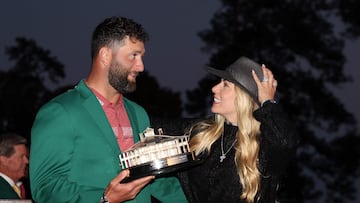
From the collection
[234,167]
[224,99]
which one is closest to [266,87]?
[224,99]

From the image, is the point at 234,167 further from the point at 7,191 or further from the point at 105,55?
the point at 7,191

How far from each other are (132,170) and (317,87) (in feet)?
77.6

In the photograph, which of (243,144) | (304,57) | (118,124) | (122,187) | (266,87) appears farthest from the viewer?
(304,57)

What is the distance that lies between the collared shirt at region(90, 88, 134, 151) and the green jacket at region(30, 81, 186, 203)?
4.2 inches

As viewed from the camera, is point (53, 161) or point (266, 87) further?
point (266, 87)

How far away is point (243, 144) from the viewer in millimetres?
4621

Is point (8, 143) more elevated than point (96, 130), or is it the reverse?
point (96, 130)

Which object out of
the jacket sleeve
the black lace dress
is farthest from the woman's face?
the jacket sleeve

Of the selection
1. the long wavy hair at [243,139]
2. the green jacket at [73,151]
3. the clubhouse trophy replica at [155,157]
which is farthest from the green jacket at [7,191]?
the clubhouse trophy replica at [155,157]

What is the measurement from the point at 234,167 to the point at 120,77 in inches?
44.5

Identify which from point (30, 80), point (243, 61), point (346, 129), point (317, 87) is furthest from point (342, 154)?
point (243, 61)

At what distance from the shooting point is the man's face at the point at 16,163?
7.08 m

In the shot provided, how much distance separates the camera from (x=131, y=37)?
13.3ft

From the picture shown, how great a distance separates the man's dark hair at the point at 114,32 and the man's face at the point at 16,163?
3297 mm
